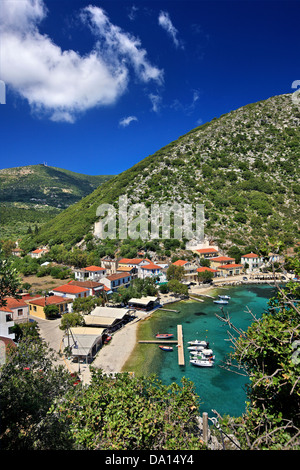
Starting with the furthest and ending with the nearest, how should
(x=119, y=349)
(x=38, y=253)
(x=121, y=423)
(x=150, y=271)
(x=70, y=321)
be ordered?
(x=38, y=253)
(x=150, y=271)
(x=70, y=321)
(x=119, y=349)
(x=121, y=423)

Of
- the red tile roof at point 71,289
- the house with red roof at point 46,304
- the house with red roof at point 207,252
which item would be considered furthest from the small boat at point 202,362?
the house with red roof at point 207,252

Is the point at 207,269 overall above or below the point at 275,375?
below

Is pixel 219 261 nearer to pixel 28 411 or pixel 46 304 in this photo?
pixel 46 304

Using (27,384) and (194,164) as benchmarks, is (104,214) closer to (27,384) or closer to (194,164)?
(194,164)

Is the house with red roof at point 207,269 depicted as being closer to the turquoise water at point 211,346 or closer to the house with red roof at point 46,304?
the turquoise water at point 211,346

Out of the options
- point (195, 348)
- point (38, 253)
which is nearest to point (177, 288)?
point (195, 348)
